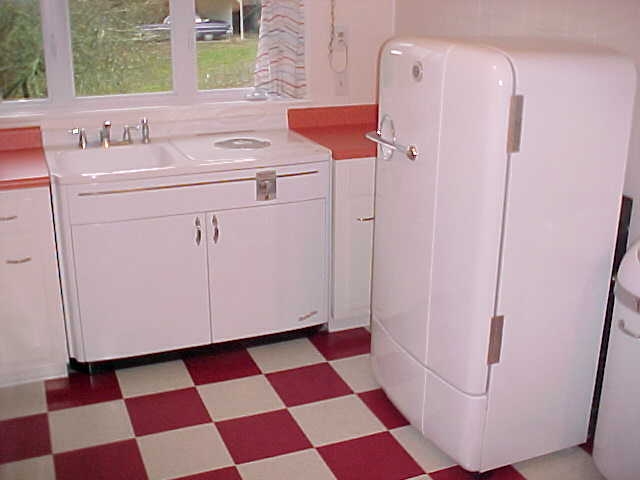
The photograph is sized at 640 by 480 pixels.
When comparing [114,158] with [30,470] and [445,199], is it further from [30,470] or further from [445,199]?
[445,199]

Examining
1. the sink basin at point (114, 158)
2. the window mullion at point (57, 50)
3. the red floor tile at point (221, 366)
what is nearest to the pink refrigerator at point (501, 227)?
the red floor tile at point (221, 366)

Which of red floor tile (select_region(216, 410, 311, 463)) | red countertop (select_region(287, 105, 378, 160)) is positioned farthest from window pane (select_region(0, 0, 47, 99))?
red floor tile (select_region(216, 410, 311, 463))

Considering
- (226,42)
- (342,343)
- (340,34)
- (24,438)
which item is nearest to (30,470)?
(24,438)

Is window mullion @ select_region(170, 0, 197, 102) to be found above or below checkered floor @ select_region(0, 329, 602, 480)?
above

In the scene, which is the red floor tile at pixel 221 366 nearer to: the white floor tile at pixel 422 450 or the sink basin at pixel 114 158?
the white floor tile at pixel 422 450

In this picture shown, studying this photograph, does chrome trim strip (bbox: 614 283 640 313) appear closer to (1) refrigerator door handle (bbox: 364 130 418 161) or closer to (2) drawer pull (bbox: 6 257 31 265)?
(1) refrigerator door handle (bbox: 364 130 418 161)

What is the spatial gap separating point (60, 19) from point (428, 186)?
1.92 metres

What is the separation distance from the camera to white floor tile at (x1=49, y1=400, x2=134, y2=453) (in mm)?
2682

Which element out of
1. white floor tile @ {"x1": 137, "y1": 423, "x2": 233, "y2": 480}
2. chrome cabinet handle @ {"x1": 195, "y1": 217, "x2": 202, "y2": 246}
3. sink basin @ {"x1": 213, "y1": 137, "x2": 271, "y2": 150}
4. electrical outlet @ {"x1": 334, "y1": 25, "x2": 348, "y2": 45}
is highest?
electrical outlet @ {"x1": 334, "y1": 25, "x2": 348, "y2": 45}

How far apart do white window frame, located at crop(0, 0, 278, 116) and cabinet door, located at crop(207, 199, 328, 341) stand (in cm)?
84

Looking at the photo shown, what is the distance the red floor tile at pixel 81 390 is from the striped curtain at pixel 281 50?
1574 mm

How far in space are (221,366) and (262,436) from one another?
0.56m

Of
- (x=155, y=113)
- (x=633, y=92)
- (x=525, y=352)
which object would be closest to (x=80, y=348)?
(x=155, y=113)

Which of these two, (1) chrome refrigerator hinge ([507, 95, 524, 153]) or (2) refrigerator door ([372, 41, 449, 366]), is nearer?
(1) chrome refrigerator hinge ([507, 95, 524, 153])
